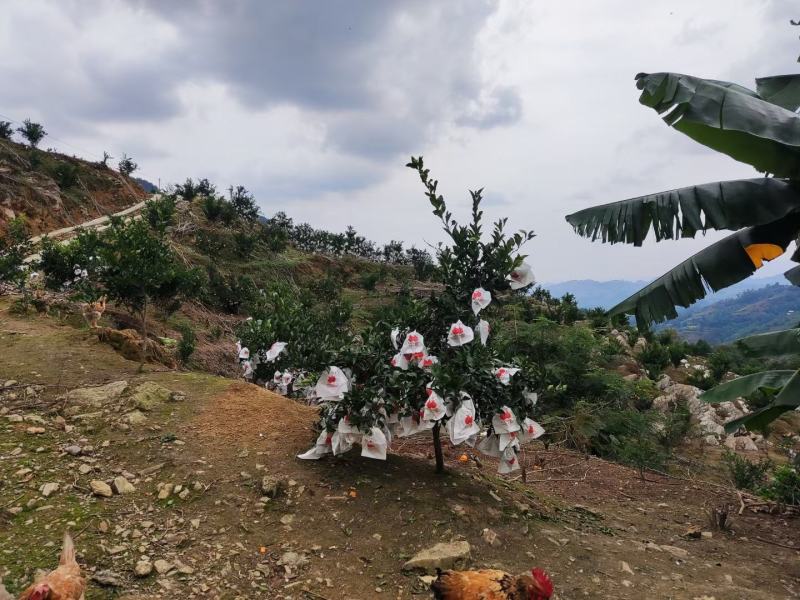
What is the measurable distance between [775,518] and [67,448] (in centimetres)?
681

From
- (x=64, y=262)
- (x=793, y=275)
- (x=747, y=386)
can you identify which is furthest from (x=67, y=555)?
(x=64, y=262)

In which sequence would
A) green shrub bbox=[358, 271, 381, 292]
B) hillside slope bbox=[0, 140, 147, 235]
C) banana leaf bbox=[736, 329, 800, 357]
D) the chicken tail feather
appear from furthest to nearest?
green shrub bbox=[358, 271, 381, 292] → hillside slope bbox=[0, 140, 147, 235] → banana leaf bbox=[736, 329, 800, 357] → the chicken tail feather

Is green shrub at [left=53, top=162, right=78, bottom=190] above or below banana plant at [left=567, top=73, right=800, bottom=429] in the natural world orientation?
above

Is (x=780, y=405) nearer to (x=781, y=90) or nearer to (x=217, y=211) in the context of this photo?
(x=781, y=90)

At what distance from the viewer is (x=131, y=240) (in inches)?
256

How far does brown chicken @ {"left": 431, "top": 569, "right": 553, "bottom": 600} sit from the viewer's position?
2.23 metres

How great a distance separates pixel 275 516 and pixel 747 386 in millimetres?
→ 4468

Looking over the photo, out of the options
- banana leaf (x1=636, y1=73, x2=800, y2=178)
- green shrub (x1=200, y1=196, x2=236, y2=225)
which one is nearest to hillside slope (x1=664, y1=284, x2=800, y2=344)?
green shrub (x1=200, y1=196, x2=236, y2=225)

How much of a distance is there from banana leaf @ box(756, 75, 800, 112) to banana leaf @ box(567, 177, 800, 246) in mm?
1181

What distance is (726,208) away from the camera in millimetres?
4145

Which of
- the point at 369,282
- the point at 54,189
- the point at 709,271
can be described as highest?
the point at 54,189

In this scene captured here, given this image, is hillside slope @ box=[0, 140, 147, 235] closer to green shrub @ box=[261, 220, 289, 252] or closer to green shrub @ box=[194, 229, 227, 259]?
green shrub @ box=[194, 229, 227, 259]

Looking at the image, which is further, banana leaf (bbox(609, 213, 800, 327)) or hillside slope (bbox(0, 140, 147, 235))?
hillside slope (bbox(0, 140, 147, 235))

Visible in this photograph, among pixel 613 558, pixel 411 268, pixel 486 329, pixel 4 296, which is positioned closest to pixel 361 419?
pixel 486 329
